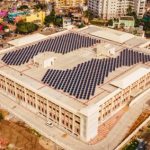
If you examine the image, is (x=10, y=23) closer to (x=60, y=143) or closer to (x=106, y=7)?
(x=106, y=7)

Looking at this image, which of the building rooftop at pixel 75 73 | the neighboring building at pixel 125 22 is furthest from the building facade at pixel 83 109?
the neighboring building at pixel 125 22

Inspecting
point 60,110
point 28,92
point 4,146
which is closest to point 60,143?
point 60,110

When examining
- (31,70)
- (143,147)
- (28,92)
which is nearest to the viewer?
(143,147)

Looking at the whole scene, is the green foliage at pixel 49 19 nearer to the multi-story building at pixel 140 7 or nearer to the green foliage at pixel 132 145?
the multi-story building at pixel 140 7

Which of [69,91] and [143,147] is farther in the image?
[69,91]

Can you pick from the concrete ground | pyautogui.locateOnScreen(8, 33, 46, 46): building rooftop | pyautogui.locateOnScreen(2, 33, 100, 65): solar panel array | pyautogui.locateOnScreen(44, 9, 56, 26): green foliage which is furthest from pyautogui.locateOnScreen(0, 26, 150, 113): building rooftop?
pyautogui.locateOnScreen(44, 9, 56, 26): green foliage

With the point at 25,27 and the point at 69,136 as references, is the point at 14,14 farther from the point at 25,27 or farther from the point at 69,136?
the point at 69,136
